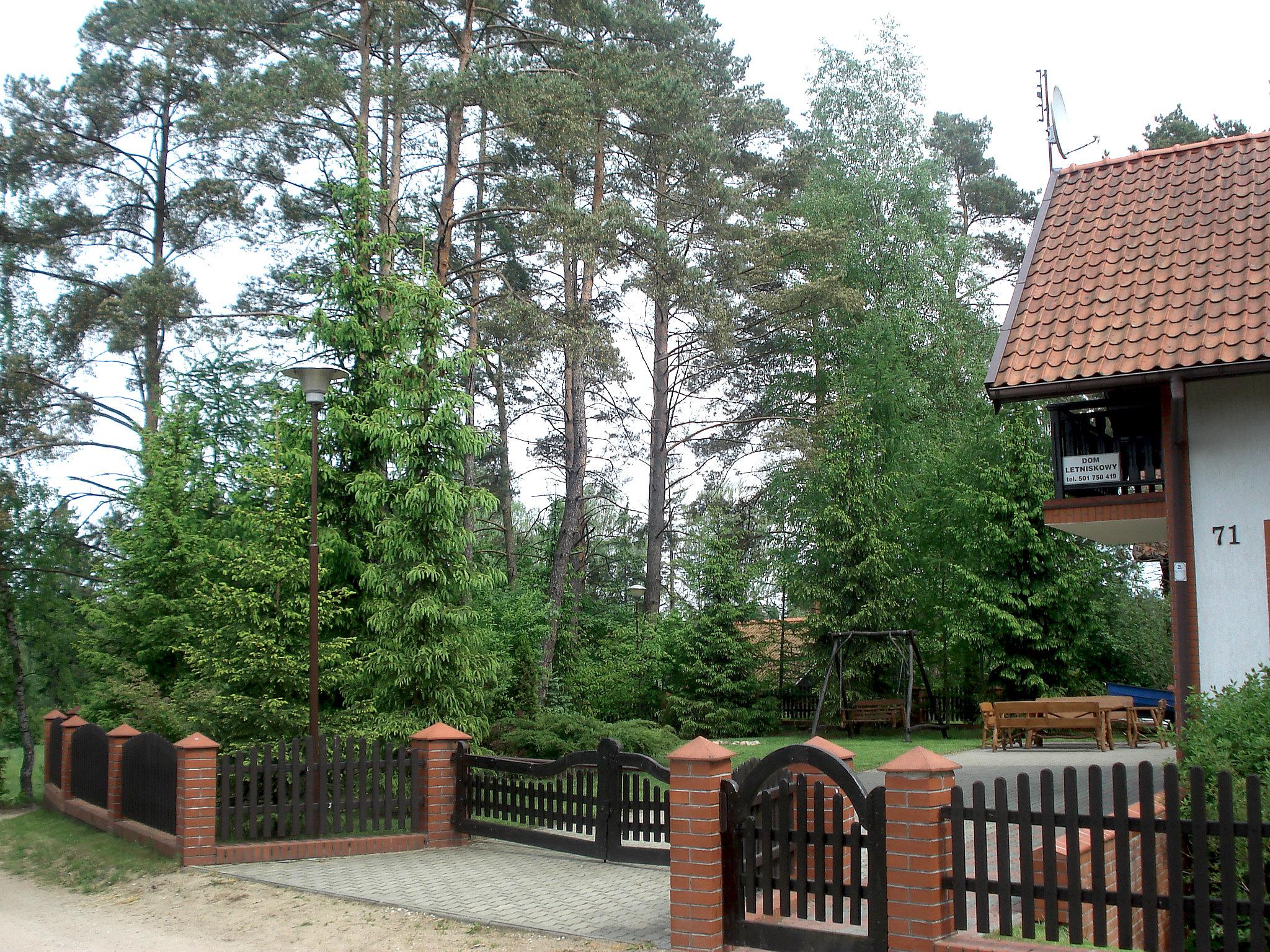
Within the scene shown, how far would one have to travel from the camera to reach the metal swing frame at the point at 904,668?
21.5 metres

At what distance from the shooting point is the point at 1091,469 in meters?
12.7

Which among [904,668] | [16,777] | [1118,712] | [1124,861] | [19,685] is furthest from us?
[16,777]

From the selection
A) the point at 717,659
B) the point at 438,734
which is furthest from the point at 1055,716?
the point at 438,734

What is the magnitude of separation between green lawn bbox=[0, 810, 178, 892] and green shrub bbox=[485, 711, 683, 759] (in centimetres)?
624

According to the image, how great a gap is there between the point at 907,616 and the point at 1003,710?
8926mm

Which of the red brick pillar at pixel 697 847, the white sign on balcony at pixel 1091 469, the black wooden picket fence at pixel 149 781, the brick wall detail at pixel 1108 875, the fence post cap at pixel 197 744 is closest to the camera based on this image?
the brick wall detail at pixel 1108 875

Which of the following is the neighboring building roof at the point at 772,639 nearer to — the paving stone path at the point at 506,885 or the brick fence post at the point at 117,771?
the paving stone path at the point at 506,885

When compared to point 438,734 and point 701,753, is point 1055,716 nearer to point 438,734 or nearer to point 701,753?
point 438,734

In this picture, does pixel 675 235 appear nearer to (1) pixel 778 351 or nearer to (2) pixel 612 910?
(1) pixel 778 351

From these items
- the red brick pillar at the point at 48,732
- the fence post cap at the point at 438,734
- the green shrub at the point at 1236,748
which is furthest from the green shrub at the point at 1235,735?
the red brick pillar at the point at 48,732

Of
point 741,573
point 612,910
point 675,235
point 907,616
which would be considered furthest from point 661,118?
point 612,910

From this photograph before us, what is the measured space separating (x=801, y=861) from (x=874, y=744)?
15596 mm

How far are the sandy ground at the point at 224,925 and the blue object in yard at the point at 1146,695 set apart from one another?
A: 17983 millimetres

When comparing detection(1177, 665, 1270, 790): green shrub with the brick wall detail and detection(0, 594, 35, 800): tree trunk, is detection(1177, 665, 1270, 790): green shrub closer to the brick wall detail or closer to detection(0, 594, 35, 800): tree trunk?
the brick wall detail
